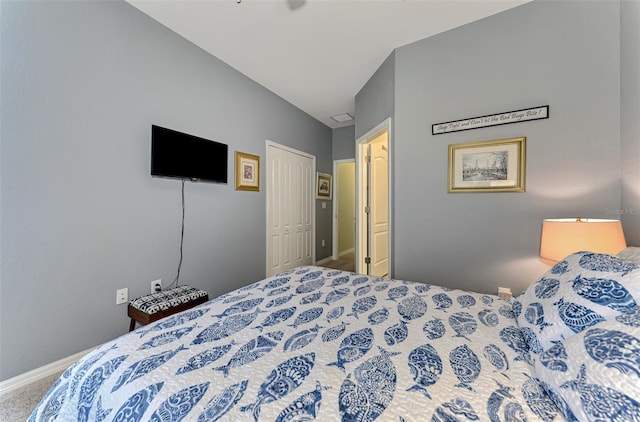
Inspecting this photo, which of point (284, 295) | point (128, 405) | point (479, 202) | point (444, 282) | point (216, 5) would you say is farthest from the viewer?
point (444, 282)

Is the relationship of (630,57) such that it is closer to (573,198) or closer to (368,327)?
(573,198)

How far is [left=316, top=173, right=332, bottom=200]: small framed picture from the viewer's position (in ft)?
14.7

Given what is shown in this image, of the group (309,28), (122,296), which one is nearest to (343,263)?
(122,296)

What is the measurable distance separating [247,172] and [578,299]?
2929 mm

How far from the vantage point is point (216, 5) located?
194 cm

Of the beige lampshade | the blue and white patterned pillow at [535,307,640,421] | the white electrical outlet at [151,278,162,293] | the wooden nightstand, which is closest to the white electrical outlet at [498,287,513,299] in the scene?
the beige lampshade

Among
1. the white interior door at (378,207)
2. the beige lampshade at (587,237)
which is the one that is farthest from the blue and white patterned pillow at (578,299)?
the white interior door at (378,207)

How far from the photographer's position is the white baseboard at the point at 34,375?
1.45 metres

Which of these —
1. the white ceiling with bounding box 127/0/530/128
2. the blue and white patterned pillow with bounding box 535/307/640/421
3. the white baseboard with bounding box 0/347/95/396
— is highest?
the white ceiling with bounding box 127/0/530/128

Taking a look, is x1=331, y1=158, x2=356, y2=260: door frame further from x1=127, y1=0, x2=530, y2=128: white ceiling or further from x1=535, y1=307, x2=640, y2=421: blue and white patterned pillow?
x1=535, y1=307, x2=640, y2=421: blue and white patterned pillow

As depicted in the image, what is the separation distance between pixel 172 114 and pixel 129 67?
42 centimetres

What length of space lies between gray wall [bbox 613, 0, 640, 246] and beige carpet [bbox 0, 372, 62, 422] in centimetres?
368

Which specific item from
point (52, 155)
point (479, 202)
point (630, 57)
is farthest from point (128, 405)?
point (630, 57)

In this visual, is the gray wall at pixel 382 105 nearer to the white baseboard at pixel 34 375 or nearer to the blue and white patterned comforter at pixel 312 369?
the blue and white patterned comforter at pixel 312 369
